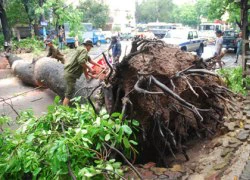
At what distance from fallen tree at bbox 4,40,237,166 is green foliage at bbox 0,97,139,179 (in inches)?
21.5

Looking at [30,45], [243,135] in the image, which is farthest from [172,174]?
[30,45]

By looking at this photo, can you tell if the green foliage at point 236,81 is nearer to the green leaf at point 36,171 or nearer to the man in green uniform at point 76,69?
the man in green uniform at point 76,69

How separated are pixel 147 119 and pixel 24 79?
6.59 metres

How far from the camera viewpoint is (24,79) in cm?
953

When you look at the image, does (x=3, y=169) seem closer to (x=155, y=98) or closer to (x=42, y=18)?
(x=155, y=98)

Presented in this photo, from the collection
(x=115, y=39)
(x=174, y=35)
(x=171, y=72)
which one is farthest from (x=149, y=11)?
(x=171, y=72)

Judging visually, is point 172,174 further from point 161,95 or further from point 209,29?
point 209,29

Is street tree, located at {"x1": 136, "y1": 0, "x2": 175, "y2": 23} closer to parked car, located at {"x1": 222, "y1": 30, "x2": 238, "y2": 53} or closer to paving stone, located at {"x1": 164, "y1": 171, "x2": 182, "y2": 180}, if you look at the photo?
parked car, located at {"x1": 222, "y1": 30, "x2": 238, "y2": 53}

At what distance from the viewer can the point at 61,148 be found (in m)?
2.76

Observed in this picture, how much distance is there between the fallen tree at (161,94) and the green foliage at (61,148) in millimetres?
545

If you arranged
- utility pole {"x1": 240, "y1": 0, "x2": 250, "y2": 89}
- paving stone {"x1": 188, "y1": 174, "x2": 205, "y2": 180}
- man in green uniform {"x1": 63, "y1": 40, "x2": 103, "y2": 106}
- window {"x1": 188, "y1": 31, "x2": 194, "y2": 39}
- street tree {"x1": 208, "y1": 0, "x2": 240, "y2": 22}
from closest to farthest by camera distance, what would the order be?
1. paving stone {"x1": 188, "y1": 174, "x2": 205, "y2": 180}
2. man in green uniform {"x1": 63, "y1": 40, "x2": 103, "y2": 106}
3. utility pole {"x1": 240, "y1": 0, "x2": 250, "y2": 89}
4. street tree {"x1": 208, "y1": 0, "x2": 240, "y2": 22}
5. window {"x1": 188, "y1": 31, "x2": 194, "y2": 39}

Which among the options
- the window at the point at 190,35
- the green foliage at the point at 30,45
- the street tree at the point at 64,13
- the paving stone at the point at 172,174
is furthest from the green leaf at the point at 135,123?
the green foliage at the point at 30,45

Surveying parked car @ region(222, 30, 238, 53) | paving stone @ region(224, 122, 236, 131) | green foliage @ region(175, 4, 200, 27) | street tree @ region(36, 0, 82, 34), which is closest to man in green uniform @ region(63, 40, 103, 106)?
paving stone @ region(224, 122, 236, 131)

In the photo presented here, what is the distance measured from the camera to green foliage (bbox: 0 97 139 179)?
110 inches
